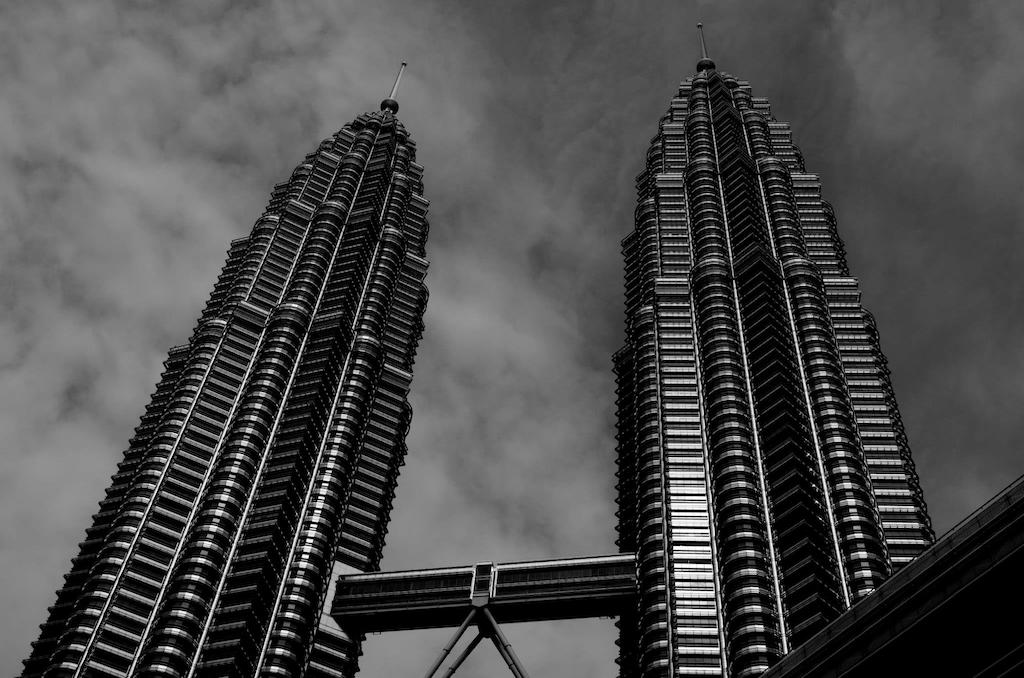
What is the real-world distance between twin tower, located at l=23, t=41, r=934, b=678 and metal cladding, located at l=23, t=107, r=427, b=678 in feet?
1.03

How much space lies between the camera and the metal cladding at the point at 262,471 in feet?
373

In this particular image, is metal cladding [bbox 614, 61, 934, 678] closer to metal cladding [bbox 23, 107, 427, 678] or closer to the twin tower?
the twin tower

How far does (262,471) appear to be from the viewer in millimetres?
133375

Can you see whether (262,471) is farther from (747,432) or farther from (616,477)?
(747,432)

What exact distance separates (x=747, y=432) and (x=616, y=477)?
23.1 metres

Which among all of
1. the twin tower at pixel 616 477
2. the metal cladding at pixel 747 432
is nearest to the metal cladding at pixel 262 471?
the twin tower at pixel 616 477

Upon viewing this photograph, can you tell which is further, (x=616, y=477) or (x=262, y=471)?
(x=616, y=477)

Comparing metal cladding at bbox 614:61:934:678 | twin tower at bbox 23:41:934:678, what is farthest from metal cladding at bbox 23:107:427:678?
metal cladding at bbox 614:61:934:678

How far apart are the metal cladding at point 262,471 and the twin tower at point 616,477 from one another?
315 mm

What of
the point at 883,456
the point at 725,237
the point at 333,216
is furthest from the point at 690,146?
the point at 883,456

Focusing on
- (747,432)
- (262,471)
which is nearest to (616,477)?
(747,432)

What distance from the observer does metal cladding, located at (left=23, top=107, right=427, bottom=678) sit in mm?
113625

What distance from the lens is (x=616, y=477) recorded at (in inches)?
5630

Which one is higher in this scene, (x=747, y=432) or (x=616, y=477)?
(x=616, y=477)
